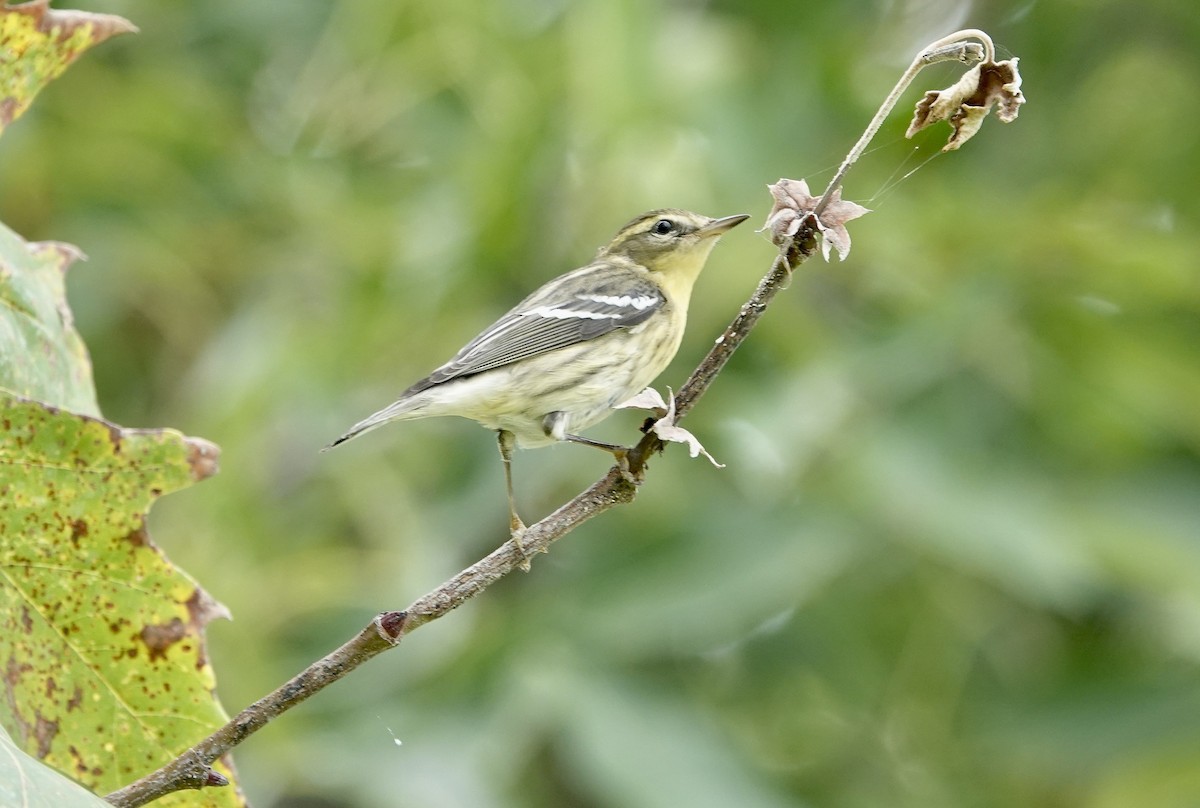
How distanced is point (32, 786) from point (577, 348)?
2.74 meters

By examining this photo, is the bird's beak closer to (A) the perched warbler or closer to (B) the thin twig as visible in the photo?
(A) the perched warbler

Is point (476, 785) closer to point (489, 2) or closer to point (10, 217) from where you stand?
point (489, 2)

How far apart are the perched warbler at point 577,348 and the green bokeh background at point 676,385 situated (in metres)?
0.29

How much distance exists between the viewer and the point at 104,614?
69.7 inches

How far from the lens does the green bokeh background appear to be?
13.9ft

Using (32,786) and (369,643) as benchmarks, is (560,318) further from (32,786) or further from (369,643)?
(32,786)

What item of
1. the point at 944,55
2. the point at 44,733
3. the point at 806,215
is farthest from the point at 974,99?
the point at 44,733

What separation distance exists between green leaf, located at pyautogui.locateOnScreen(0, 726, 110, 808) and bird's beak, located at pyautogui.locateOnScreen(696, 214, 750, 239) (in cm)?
254

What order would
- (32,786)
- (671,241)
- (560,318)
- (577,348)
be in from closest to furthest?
1. (32,786)
2. (577,348)
3. (560,318)
4. (671,241)

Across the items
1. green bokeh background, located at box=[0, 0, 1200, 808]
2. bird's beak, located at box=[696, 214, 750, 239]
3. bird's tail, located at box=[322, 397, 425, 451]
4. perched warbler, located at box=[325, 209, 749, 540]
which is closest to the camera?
bird's tail, located at box=[322, 397, 425, 451]

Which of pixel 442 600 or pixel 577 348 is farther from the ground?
pixel 442 600

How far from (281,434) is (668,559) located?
1.67 meters

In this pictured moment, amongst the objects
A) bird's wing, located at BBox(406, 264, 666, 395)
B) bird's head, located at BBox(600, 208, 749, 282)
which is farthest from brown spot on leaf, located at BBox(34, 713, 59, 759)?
bird's head, located at BBox(600, 208, 749, 282)

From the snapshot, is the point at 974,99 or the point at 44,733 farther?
the point at 44,733
